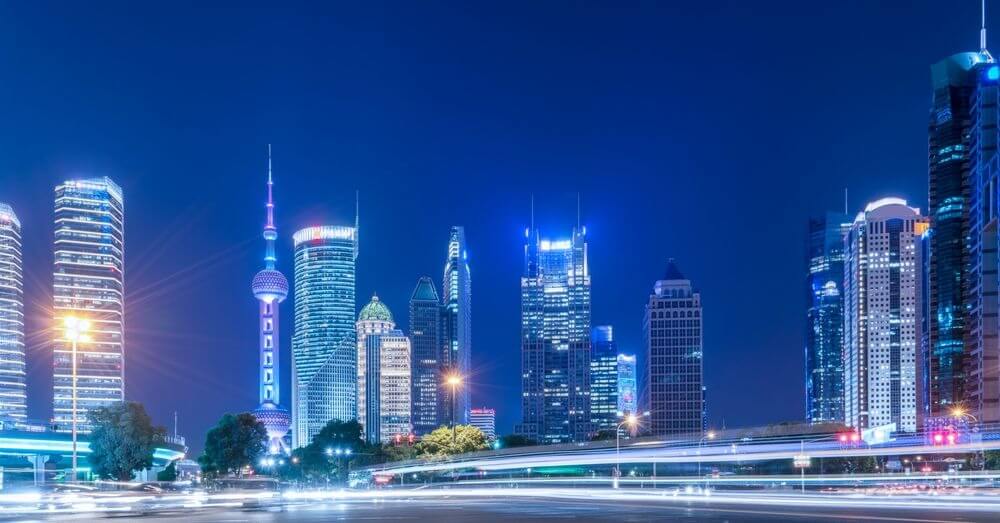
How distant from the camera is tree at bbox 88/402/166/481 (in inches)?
2896

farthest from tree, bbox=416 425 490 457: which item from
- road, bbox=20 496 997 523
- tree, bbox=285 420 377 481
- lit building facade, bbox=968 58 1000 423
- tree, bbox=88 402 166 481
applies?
lit building facade, bbox=968 58 1000 423

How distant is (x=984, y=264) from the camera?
135875 millimetres

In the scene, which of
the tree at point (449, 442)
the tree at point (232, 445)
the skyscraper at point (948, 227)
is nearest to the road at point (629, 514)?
the tree at point (449, 442)

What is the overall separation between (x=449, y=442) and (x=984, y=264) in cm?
8570

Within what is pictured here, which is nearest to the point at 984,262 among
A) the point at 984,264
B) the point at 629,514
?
the point at 984,264

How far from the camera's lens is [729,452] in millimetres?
56438

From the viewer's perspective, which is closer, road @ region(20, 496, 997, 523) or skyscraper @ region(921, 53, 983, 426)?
road @ region(20, 496, 997, 523)

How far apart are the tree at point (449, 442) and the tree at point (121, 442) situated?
25.8m

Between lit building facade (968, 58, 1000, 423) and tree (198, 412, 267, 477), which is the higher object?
lit building facade (968, 58, 1000, 423)

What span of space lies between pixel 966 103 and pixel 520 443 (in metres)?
105

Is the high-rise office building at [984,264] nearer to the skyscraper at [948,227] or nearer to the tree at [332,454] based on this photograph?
the skyscraper at [948,227]

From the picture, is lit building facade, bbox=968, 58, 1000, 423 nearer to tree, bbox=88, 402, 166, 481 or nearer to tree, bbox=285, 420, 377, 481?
tree, bbox=285, 420, 377, 481

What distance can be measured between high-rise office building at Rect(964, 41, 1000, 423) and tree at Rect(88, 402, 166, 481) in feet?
343

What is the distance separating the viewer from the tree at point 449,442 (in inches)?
3649
